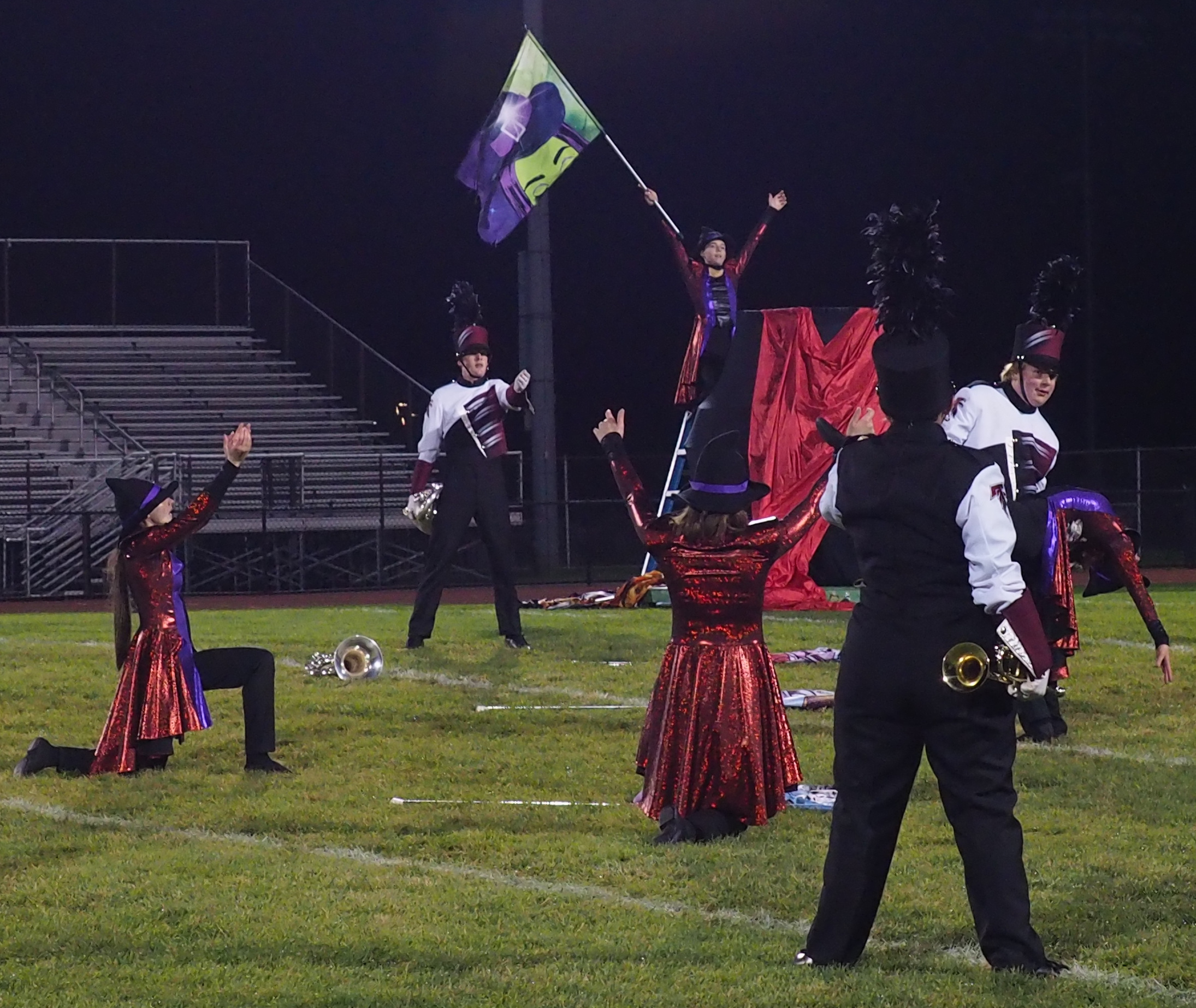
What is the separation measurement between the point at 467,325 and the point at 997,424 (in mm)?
4559

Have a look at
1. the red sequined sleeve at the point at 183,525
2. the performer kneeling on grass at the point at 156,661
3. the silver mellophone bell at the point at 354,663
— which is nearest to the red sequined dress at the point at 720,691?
the red sequined sleeve at the point at 183,525

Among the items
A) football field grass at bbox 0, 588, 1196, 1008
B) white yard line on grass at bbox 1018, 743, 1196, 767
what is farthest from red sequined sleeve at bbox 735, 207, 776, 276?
white yard line on grass at bbox 1018, 743, 1196, 767

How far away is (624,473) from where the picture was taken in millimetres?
5602

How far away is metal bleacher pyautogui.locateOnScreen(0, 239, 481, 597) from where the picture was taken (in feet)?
61.6

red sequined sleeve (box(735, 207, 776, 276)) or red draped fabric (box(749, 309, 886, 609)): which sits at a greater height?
red sequined sleeve (box(735, 207, 776, 276))

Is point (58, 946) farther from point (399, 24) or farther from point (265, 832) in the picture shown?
point (399, 24)

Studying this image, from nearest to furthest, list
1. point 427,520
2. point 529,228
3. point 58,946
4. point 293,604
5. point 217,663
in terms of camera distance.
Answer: point 58,946, point 217,663, point 427,520, point 293,604, point 529,228

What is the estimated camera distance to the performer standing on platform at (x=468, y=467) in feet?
33.2

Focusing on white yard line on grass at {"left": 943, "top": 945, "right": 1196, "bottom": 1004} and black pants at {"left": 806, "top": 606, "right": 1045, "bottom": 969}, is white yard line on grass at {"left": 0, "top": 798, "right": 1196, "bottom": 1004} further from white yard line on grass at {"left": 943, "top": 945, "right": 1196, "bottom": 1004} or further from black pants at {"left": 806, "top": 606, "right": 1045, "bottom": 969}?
black pants at {"left": 806, "top": 606, "right": 1045, "bottom": 969}

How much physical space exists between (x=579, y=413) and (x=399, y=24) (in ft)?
22.6

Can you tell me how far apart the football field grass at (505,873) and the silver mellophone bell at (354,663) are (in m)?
0.34

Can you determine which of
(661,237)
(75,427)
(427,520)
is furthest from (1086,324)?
(427,520)

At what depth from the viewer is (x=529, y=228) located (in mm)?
18859

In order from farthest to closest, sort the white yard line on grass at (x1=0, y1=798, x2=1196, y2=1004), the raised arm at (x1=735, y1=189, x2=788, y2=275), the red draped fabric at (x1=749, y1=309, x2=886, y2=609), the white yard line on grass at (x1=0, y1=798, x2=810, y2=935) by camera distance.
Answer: the red draped fabric at (x1=749, y1=309, x2=886, y2=609)
the raised arm at (x1=735, y1=189, x2=788, y2=275)
the white yard line on grass at (x1=0, y1=798, x2=810, y2=935)
the white yard line on grass at (x1=0, y1=798, x2=1196, y2=1004)
